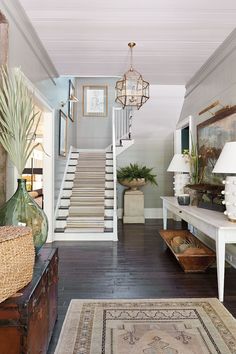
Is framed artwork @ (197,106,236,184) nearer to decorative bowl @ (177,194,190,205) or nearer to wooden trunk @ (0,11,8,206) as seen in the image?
decorative bowl @ (177,194,190,205)

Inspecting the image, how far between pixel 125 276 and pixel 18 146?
1875 mm

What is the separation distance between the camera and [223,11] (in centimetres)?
291

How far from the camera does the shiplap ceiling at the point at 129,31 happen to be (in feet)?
9.34

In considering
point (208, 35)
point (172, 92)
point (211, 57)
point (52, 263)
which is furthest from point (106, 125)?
point (52, 263)

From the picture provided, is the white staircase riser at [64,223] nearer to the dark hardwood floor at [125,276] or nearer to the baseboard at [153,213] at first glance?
the dark hardwood floor at [125,276]

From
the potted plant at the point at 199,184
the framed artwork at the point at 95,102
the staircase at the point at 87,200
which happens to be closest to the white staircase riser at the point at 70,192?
the staircase at the point at 87,200

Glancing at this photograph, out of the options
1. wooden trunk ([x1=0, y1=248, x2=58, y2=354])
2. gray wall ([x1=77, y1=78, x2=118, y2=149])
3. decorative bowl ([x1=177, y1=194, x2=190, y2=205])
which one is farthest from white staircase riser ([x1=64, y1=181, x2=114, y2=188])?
wooden trunk ([x1=0, y1=248, x2=58, y2=354])

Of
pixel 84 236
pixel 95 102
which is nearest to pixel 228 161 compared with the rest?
pixel 84 236

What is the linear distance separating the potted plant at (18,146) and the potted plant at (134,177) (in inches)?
184

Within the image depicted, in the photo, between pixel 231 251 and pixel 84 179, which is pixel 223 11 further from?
pixel 84 179

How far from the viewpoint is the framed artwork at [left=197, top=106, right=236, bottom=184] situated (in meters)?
3.48

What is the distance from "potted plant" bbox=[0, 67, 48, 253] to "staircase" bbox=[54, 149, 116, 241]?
2895mm

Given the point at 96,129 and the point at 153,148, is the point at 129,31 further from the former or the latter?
the point at 96,129

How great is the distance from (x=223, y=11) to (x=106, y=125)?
5.96m
